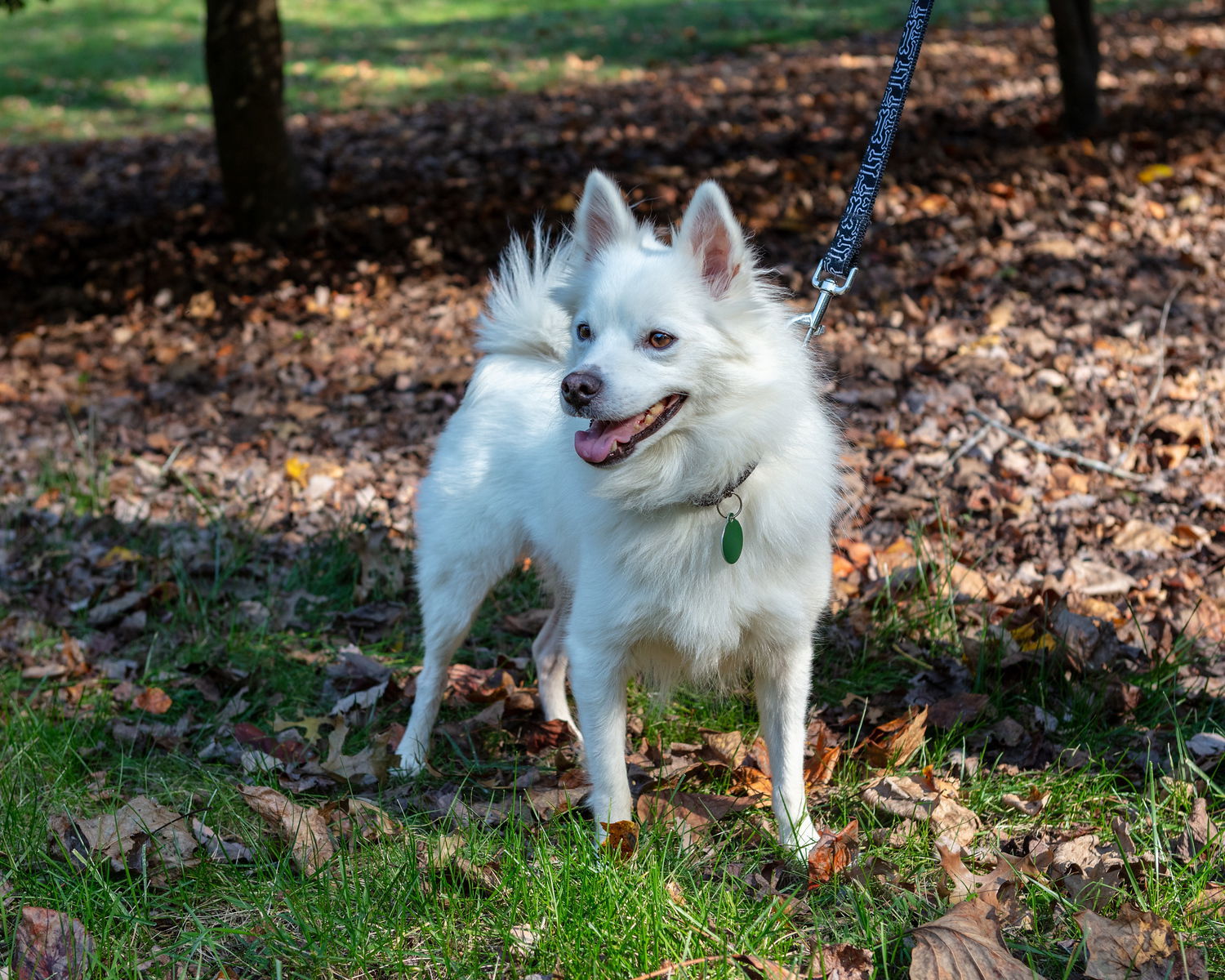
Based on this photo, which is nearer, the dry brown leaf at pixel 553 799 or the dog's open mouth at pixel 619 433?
the dog's open mouth at pixel 619 433

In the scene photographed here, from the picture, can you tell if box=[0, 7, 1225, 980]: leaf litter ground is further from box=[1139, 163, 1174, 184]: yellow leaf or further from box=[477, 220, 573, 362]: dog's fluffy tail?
box=[477, 220, 573, 362]: dog's fluffy tail

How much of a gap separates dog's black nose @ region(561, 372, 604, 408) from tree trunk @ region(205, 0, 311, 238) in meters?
7.12

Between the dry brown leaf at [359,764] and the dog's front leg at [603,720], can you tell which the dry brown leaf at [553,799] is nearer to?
the dog's front leg at [603,720]

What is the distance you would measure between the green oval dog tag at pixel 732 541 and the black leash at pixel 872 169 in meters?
0.80

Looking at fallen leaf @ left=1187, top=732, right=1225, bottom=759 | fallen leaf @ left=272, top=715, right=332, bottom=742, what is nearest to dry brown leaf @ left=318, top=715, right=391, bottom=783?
fallen leaf @ left=272, top=715, right=332, bottom=742

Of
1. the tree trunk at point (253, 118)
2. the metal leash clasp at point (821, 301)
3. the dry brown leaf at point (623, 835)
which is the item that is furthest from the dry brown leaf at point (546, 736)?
the tree trunk at point (253, 118)

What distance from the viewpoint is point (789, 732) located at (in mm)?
2963

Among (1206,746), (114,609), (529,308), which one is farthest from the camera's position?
(114,609)

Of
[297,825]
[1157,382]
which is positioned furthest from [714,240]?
[1157,382]

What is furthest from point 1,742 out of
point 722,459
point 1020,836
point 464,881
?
point 1020,836

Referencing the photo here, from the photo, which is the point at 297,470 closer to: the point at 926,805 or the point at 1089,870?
the point at 926,805

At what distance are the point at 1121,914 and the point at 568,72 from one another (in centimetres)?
1583

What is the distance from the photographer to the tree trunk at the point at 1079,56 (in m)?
8.53

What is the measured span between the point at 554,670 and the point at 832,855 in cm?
132
